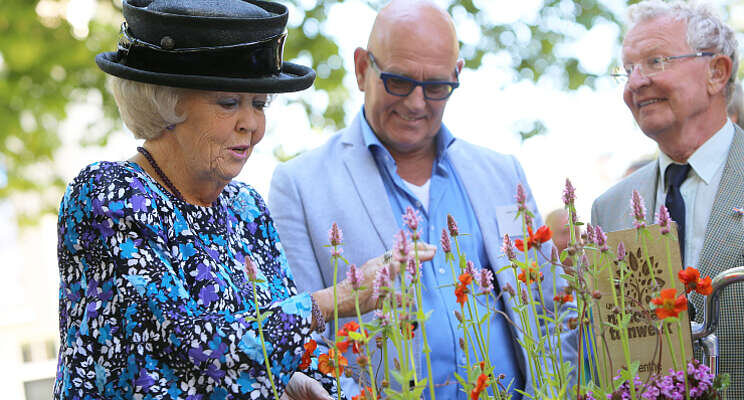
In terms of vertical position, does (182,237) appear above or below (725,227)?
above

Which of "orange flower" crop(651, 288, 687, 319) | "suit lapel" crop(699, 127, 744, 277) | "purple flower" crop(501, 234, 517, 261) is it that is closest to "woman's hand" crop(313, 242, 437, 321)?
"purple flower" crop(501, 234, 517, 261)

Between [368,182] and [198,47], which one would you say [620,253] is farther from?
[368,182]

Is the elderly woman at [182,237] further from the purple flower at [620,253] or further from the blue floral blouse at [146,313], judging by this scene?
the purple flower at [620,253]

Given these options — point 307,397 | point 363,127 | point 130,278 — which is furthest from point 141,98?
point 363,127

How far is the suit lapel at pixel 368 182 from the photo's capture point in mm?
3084

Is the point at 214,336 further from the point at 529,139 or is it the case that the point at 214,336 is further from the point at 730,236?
the point at 529,139

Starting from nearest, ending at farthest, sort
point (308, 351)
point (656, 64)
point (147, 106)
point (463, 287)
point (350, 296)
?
point (463, 287) → point (308, 351) → point (147, 106) → point (350, 296) → point (656, 64)

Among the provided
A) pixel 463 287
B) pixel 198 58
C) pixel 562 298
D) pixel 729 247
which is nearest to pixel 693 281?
pixel 562 298

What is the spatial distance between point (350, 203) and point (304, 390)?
111 cm

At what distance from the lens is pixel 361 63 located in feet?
11.3

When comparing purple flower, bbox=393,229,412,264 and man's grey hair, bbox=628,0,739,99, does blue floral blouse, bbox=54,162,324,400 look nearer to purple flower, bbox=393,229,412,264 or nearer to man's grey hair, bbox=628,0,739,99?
purple flower, bbox=393,229,412,264

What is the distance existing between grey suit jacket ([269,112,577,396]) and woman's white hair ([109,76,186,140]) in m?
0.98

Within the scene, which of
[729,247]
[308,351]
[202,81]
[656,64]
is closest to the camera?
[308,351]

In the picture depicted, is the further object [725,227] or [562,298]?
[725,227]
